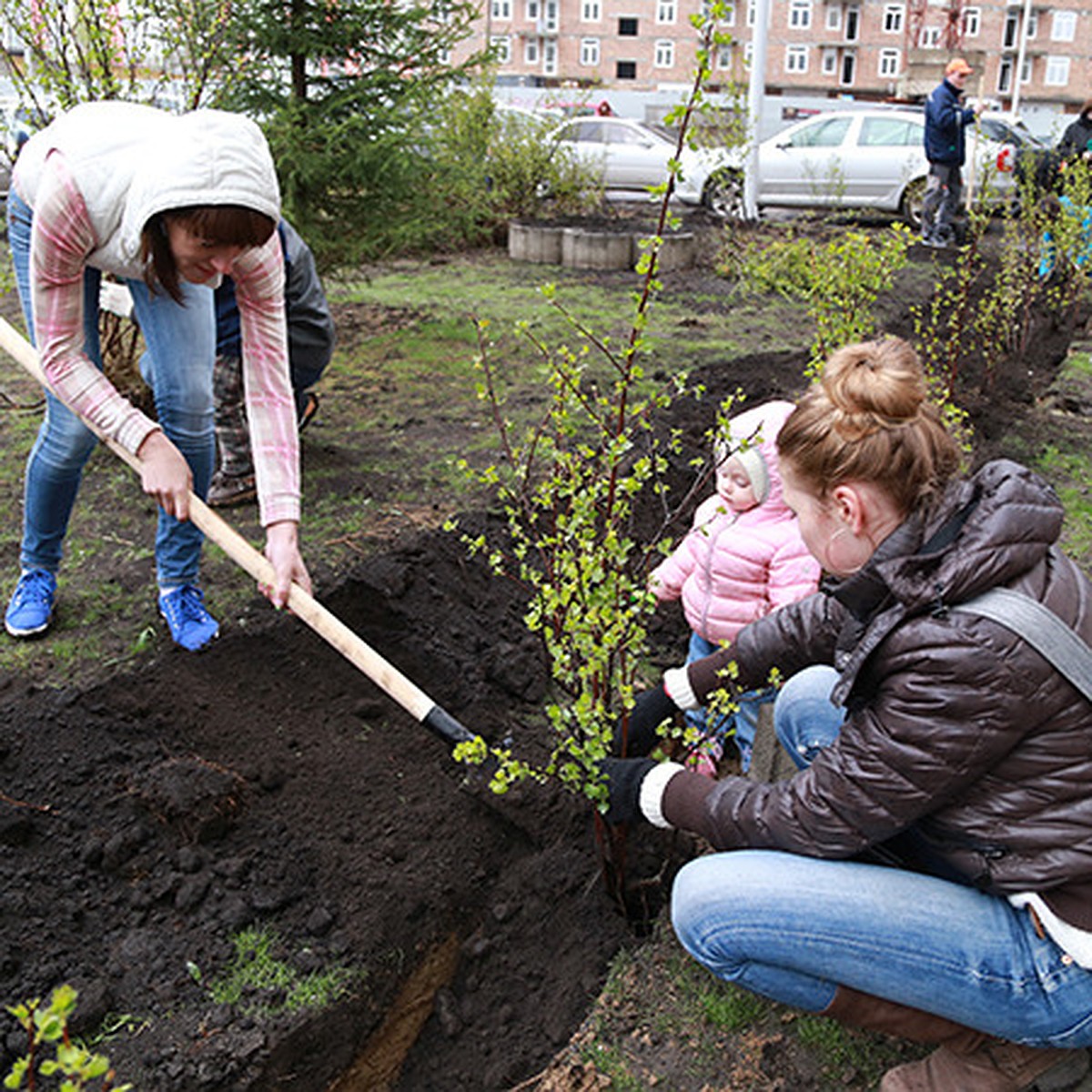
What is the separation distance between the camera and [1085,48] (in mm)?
57719

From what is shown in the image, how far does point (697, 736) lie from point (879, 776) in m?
0.55

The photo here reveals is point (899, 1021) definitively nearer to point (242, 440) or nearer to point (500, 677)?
point (500, 677)

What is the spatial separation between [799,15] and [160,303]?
63536 mm

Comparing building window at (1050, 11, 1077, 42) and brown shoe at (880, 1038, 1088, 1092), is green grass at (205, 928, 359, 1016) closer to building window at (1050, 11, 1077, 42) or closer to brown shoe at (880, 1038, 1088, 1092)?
brown shoe at (880, 1038, 1088, 1092)

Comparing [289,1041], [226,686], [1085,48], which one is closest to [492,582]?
[226,686]

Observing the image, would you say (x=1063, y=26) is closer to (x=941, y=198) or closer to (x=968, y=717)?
(x=941, y=198)

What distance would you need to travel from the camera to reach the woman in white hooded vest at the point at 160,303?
7.79 feet

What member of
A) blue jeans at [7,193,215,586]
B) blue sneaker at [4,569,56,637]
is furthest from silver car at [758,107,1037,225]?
blue sneaker at [4,569,56,637]

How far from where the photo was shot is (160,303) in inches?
119

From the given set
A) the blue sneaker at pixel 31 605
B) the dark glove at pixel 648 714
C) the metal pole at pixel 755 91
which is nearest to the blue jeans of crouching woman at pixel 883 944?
the dark glove at pixel 648 714

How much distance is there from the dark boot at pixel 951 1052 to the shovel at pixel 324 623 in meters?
0.99

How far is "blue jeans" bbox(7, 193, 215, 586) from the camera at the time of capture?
10.1 ft

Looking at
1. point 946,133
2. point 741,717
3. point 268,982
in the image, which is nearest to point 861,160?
point 946,133

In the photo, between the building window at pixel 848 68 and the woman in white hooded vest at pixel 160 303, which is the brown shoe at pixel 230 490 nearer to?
the woman in white hooded vest at pixel 160 303
